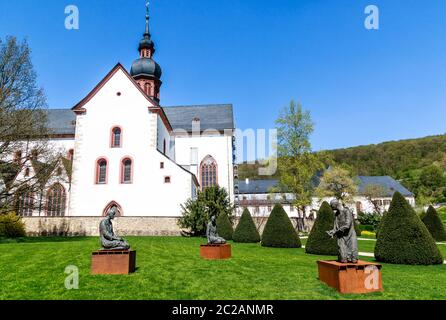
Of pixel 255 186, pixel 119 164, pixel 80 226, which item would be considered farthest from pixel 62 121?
pixel 255 186

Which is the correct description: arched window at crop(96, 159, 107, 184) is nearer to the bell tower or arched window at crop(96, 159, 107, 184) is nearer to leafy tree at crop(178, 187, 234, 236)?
leafy tree at crop(178, 187, 234, 236)

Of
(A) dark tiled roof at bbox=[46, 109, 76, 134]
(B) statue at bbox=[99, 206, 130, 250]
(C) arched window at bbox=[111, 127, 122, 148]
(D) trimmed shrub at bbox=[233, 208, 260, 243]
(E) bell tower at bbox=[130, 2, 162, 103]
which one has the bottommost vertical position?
(D) trimmed shrub at bbox=[233, 208, 260, 243]

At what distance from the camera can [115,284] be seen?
7645 mm

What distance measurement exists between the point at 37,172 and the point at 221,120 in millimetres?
25442

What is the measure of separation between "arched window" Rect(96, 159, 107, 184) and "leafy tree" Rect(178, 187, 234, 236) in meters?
8.31

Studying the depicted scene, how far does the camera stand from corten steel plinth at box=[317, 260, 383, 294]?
6.91 m

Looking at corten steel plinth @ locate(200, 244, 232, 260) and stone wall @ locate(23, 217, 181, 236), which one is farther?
stone wall @ locate(23, 217, 181, 236)

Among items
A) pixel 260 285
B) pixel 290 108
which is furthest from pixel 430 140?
pixel 260 285

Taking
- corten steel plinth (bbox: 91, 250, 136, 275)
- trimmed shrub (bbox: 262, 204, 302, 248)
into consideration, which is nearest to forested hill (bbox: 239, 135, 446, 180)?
trimmed shrub (bbox: 262, 204, 302, 248)

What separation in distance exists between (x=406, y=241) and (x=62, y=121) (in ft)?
126

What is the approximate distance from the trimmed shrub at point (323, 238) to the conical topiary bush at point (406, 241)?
243 centimetres

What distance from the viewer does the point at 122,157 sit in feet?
95.3

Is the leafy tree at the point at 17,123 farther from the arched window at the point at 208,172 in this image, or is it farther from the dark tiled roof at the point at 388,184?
the dark tiled roof at the point at 388,184
